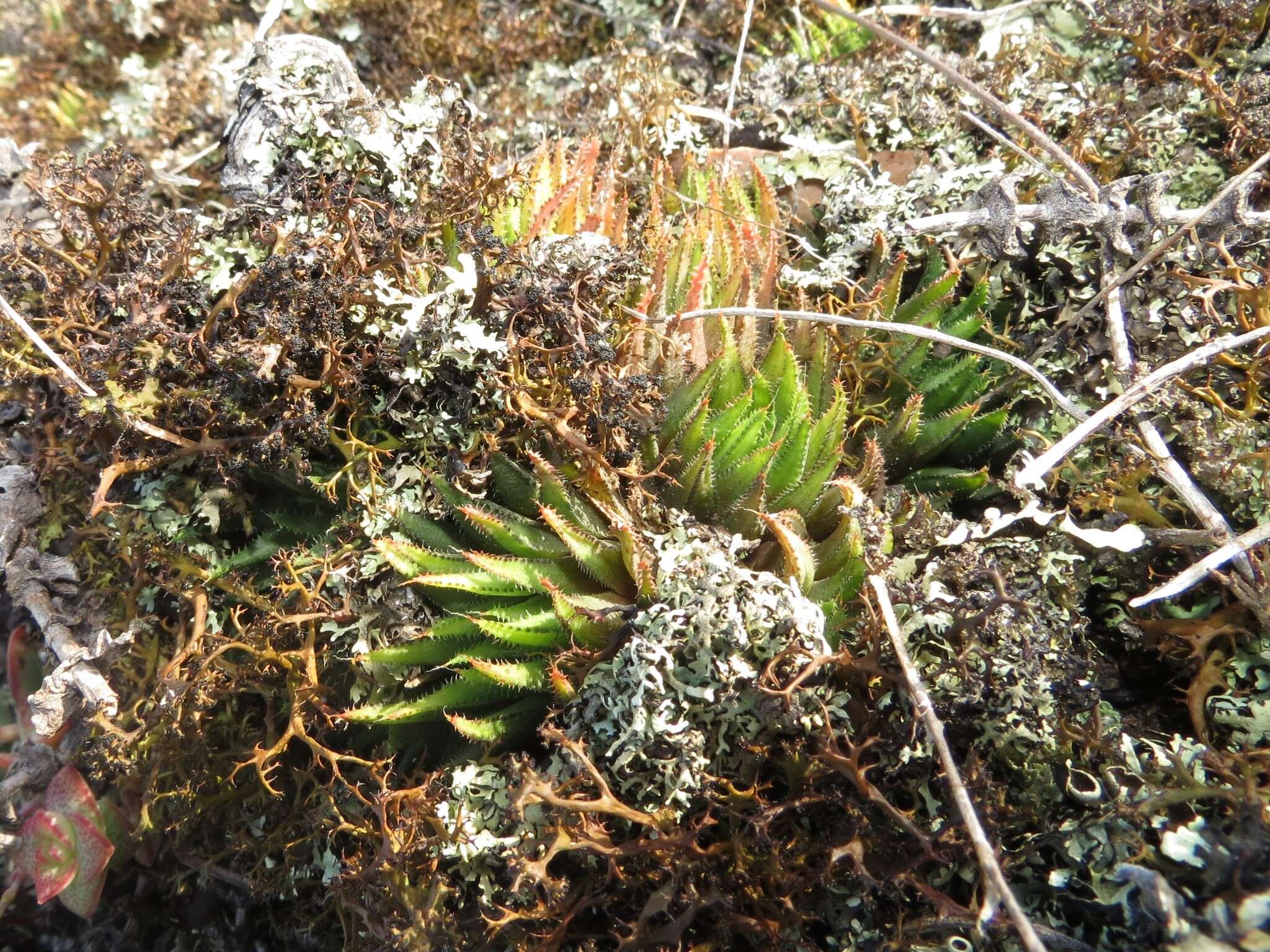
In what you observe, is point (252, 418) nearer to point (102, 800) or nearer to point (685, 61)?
point (102, 800)

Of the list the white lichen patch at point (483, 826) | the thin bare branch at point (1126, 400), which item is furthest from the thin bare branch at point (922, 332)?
the white lichen patch at point (483, 826)

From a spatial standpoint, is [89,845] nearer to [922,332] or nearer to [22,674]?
[22,674]

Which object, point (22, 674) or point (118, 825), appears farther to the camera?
point (22, 674)

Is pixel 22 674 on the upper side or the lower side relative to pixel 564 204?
lower

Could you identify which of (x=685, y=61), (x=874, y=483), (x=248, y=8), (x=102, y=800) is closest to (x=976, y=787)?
(x=874, y=483)

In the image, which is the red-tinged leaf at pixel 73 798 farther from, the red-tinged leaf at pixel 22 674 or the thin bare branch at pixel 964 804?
the thin bare branch at pixel 964 804

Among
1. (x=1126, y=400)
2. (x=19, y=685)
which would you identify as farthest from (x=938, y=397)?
(x=19, y=685)
